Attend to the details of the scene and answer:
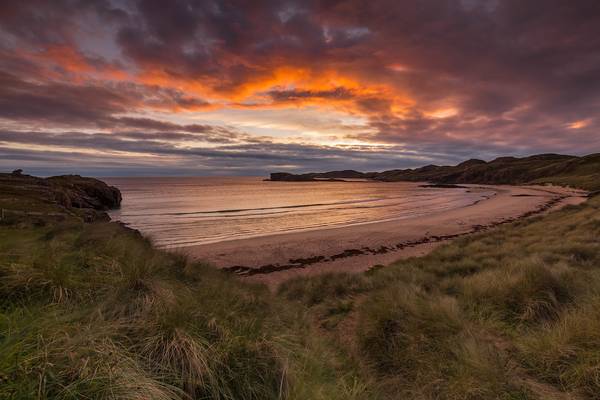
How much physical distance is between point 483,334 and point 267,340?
3789 millimetres

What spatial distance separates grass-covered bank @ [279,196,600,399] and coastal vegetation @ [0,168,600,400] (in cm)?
2

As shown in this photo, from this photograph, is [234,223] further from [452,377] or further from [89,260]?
[452,377]

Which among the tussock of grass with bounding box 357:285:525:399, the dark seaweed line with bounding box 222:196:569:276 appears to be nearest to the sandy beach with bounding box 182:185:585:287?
the dark seaweed line with bounding box 222:196:569:276

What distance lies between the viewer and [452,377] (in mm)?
4004

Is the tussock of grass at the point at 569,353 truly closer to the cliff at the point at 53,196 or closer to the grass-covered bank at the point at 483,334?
the grass-covered bank at the point at 483,334

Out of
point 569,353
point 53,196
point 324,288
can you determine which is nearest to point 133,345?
point 569,353

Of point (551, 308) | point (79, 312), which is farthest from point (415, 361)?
point (79, 312)

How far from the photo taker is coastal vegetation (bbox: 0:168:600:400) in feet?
8.45

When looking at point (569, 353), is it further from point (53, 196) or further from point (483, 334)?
point (53, 196)

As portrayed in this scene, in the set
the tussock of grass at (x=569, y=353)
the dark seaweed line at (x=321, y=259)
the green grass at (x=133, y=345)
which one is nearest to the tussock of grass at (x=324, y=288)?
the green grass at (x=133, y=345)

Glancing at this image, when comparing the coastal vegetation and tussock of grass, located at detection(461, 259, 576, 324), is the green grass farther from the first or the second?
tussock of grass, located at detection(461, 259, 576, 324)

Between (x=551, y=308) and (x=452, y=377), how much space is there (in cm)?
338

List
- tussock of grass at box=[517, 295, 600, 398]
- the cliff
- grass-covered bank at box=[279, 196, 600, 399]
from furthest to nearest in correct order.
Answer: the cliff
grass-covered bank at box=[279, 196, 600, 399]
tussock of grass at box=[517, 295, 600, 398]

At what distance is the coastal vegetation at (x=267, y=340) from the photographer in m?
2.58
